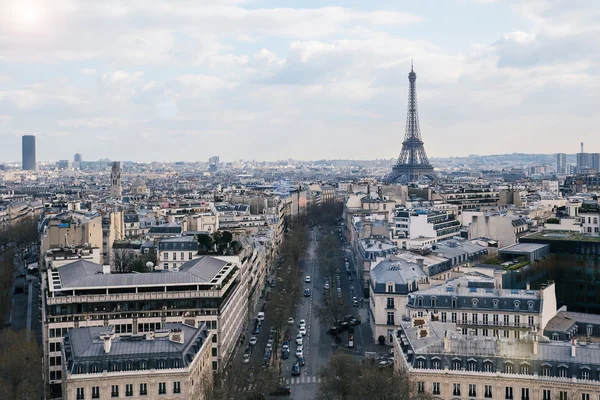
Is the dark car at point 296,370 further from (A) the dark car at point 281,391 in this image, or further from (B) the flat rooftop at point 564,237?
(B) the flat rooftop at point 564,237

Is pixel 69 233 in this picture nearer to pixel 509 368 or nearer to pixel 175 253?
pixel 175 253

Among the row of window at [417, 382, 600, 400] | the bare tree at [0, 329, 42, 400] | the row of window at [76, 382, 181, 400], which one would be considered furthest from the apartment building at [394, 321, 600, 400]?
the bare tree at [0, 329, 42, 400]

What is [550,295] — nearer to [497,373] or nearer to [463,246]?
A: [497,373]

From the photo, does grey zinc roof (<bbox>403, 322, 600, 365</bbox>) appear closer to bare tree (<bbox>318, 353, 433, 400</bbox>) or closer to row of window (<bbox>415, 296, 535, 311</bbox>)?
bare tree (<bbox>318, 353, 433, 400</bbox>)

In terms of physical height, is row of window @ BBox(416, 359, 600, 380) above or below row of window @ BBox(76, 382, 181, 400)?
above

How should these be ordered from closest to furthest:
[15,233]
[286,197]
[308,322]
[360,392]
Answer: [360,392], [308,322], [15,233], [286,197]

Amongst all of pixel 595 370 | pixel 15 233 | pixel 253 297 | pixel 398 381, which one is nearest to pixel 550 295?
pixel 595 370

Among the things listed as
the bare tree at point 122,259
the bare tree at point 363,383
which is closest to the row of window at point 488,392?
the bare tree at point 363,383
